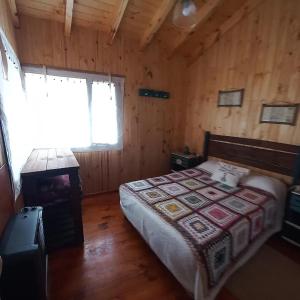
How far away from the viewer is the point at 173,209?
1854 mm

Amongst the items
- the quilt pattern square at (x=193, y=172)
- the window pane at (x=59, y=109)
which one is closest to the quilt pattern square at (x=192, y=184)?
the quilt pattern square at (x=193, y=172)

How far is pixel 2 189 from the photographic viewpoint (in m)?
1.23

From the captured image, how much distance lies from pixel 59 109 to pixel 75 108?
231mm

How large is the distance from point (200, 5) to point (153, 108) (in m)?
1.72

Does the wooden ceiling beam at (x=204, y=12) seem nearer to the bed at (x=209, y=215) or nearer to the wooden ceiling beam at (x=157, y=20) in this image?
the wooden ceiling beam at (x=157, y=20)

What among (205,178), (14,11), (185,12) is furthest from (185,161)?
(14,11)

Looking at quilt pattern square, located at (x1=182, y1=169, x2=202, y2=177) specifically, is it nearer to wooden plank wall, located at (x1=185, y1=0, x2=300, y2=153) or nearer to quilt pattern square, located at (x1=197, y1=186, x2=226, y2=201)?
quilt pattern square, located at (x1=197, y1=186, x2=226, y2=201)

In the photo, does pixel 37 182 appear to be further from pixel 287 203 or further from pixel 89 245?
pixel 287 203

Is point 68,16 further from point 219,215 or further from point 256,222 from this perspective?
point 256,222

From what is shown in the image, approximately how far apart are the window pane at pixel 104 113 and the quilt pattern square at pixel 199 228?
2089mm

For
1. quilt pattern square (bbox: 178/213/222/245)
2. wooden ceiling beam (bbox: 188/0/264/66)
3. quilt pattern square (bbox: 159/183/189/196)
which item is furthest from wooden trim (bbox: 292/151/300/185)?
wooden ceiling beam (bbox: 188/0/264/66)

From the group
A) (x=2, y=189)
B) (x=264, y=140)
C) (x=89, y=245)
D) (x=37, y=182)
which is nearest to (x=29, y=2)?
(x=37, y=182)

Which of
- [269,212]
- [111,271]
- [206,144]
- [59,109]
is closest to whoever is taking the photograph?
[111,271]

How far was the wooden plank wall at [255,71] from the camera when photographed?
2.31 metres
